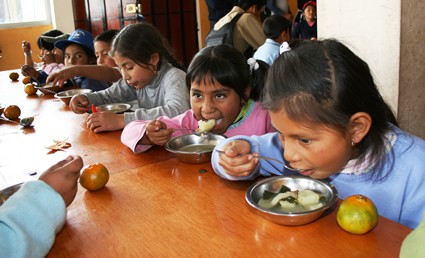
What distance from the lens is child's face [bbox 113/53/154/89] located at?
97.7 inches

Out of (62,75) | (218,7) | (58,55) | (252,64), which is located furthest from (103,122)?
(218,7)

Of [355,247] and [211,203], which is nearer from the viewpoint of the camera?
[355,247]

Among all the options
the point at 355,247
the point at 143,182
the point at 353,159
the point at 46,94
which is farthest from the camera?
the point at 46,94

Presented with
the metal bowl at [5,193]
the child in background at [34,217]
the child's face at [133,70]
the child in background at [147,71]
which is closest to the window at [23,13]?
the child in background at [147,71]

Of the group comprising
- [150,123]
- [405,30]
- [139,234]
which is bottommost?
[139,234]

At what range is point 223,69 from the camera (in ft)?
6.13

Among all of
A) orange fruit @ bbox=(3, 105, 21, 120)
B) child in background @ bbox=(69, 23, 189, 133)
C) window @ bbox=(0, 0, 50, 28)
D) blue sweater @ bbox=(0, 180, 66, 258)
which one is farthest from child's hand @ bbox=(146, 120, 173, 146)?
window @ bbox=(0, 0, 50, 28)

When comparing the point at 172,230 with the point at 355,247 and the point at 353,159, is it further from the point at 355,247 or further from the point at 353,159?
the point at 353,159

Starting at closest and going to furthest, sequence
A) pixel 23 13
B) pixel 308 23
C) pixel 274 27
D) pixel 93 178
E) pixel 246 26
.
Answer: pixel 93 178, pixel 274 27, pixel 246 26, pixel 308 23, pixel 23 13

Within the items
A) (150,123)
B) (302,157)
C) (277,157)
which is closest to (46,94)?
(150,123)

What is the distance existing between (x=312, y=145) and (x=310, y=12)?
512cm

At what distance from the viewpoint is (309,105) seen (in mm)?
1132

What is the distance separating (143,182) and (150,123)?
394 millimetres

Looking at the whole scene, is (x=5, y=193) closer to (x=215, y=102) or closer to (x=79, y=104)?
(x=215, y=102)
